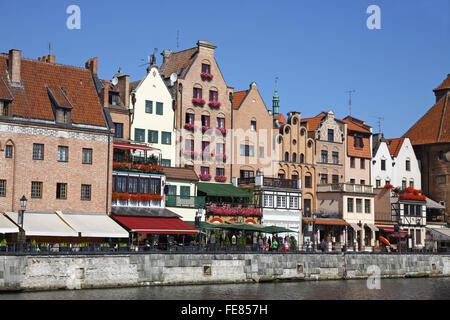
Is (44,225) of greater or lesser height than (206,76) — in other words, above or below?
below

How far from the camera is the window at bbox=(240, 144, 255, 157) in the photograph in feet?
257

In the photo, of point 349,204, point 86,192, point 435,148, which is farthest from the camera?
point 435,148

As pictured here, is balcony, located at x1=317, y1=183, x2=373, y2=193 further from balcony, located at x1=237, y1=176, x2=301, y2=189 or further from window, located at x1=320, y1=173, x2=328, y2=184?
balcony, located at x1=237, y1=176, x2=301, y2=189

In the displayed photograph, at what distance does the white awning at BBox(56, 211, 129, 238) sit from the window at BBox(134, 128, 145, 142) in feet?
35.4

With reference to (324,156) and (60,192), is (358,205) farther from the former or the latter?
(60,192)

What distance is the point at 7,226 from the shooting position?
51.8 m

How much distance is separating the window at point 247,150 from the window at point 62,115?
75.9ft

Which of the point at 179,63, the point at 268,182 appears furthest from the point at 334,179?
the point at 179,63

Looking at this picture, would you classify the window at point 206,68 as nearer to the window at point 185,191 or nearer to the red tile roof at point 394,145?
the window at point 185,191

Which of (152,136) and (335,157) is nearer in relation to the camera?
(152,136)

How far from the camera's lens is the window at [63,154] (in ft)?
193

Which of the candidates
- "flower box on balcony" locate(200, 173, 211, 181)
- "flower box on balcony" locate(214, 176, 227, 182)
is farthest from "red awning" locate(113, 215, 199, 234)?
"flower box on balcony" locate(214, 176, 227, 182)

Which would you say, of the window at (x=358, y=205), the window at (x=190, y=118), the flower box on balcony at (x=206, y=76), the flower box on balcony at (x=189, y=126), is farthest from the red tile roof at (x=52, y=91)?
the window at (x=358, y=205)

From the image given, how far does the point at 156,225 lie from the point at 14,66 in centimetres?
1623
